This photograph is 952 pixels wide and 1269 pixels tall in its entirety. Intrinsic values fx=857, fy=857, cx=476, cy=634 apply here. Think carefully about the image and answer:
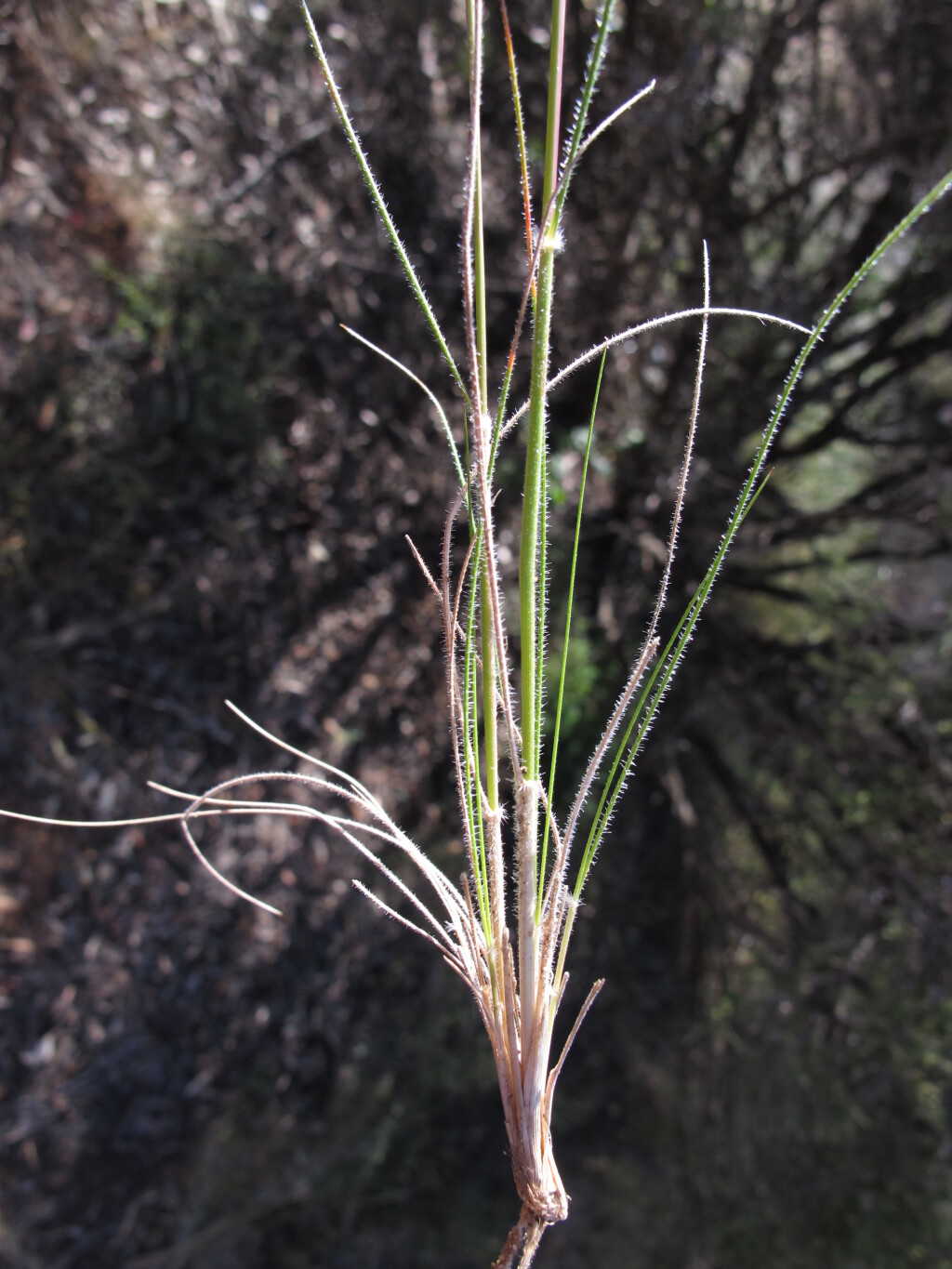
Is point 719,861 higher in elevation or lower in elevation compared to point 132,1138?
higher

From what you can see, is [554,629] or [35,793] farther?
[554,629]

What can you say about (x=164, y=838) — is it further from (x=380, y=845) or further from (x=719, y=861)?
(x=719, y=861)

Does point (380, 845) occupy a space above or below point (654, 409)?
below

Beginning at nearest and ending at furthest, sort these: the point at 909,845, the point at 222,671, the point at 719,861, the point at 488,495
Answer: the point at 488,495
the point at 909,845
the point at 222,671
the point at 719,861

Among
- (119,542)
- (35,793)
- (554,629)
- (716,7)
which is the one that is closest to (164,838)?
(35,793)

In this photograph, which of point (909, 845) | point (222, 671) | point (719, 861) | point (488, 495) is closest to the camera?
point (488, 495)

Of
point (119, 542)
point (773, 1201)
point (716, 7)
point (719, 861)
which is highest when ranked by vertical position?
point (716, 7)

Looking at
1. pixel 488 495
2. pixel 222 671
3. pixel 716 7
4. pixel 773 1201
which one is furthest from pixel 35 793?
pixel 716 7

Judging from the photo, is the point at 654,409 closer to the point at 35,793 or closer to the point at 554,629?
the point at 554,629

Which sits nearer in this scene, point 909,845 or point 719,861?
point 909,845
